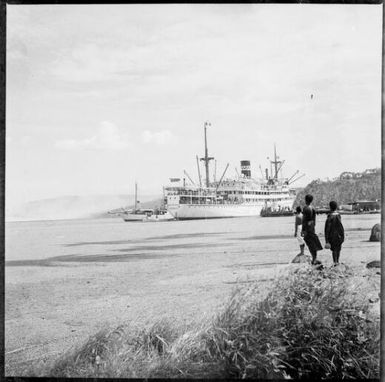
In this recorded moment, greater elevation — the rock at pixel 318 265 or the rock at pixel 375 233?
the rock at pixel 375 233

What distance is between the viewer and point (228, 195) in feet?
15.6

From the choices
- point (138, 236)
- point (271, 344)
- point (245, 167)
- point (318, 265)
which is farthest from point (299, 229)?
point (138, 236)

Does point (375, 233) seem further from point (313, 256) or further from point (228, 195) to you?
point (228, 195)

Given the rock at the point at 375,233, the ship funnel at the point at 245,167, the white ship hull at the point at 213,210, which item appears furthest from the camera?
the white ship hull at the point at 213,210

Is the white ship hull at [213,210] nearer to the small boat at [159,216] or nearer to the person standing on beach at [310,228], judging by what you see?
the small boat at [159,216]

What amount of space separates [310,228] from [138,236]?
5.16ft

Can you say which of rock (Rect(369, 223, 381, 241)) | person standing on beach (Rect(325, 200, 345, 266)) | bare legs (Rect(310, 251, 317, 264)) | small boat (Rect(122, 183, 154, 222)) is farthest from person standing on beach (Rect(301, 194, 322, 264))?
small boat (Rect(122, 183, 154, 222))

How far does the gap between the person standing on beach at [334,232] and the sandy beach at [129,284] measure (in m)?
0.06

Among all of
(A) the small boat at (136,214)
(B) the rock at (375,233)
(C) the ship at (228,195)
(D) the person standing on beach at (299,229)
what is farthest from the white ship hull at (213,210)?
(B) the rock at (375,233)

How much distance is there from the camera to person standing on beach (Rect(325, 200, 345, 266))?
429 cm

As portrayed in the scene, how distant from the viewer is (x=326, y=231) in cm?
432

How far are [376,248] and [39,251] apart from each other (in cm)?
294

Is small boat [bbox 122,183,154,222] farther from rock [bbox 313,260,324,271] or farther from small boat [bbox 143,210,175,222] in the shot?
rock [bbox 313,260,324,271]

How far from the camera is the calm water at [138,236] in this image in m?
4.35
